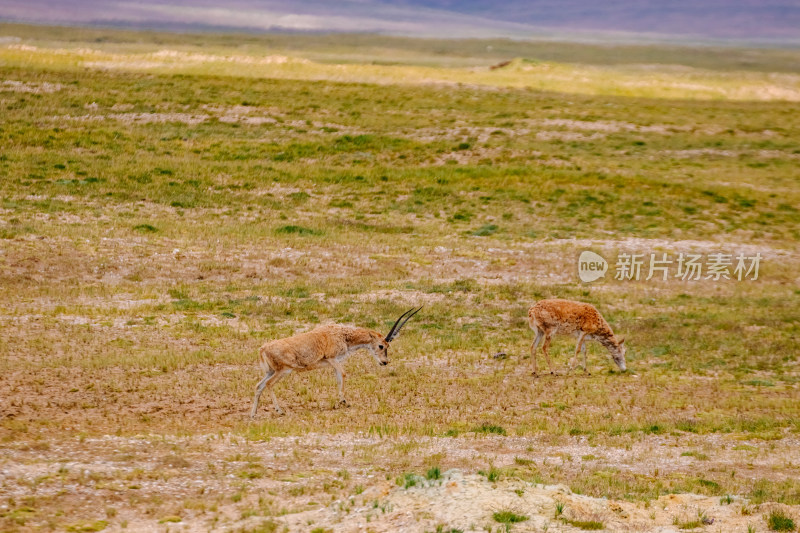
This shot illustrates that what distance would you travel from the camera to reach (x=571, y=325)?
2541 centimetres

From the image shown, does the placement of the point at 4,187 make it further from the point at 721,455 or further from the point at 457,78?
the point at 457,78

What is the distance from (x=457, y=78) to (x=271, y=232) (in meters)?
51.7

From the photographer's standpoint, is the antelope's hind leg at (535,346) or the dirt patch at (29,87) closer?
the antelope's hind leg at (535,346)

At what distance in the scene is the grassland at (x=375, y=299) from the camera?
52.1 feet

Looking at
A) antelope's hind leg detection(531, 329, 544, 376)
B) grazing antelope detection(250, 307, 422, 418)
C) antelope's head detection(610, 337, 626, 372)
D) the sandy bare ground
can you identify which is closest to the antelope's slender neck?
grazing antelope detection(250, 307, 422, 418)

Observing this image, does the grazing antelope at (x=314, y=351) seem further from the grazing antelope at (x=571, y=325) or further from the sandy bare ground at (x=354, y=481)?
the grazing antelope at (x=571, y=325)

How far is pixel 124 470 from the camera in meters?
16.0

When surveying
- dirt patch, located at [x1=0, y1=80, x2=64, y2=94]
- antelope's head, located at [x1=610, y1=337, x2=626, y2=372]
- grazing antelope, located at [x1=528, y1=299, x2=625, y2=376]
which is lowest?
antelope's head, located at [x1=610, y1=337, x2=626, y2=372]
